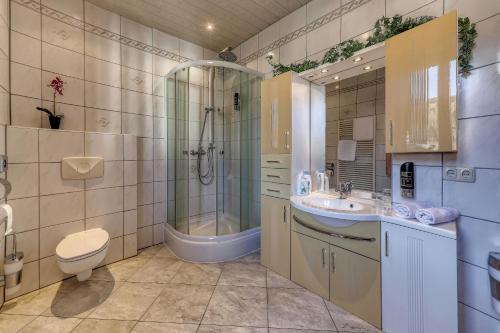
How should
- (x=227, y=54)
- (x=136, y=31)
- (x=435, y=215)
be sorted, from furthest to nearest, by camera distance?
(x=227, y=54) → (x=136, y=31) → (x=435, y=215)

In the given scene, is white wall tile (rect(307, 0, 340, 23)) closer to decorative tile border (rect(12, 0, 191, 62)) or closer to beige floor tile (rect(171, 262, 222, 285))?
decorative tile border (rect(12, 0, 191, 62))

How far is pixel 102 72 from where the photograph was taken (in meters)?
2.43

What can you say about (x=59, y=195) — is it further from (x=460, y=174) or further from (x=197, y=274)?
(x=460, y=174)

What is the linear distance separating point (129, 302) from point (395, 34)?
9.32 feet

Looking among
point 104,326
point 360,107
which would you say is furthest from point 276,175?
point 104,326

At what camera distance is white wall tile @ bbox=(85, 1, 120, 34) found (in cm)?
233

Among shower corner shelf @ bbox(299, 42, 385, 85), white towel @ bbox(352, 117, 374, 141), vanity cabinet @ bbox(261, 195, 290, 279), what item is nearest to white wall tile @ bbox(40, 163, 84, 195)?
vanity cabinet @ bbox(261, 195, 290, 279)

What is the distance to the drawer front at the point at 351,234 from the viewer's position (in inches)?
57.0

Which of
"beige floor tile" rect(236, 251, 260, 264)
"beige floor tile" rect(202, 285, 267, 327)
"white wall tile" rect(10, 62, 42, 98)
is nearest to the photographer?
"beige floor tile" rect(202, 285, 267, 327)

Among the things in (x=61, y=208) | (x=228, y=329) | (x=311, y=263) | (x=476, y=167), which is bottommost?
(x=228, y=329)

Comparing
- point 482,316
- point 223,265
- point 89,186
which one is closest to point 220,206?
point 223,265

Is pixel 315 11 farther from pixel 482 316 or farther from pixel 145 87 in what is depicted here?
pixel 482 316

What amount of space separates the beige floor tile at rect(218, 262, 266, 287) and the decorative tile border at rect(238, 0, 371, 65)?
100 inches

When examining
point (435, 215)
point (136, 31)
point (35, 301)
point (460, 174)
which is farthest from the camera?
point (136, 31)
